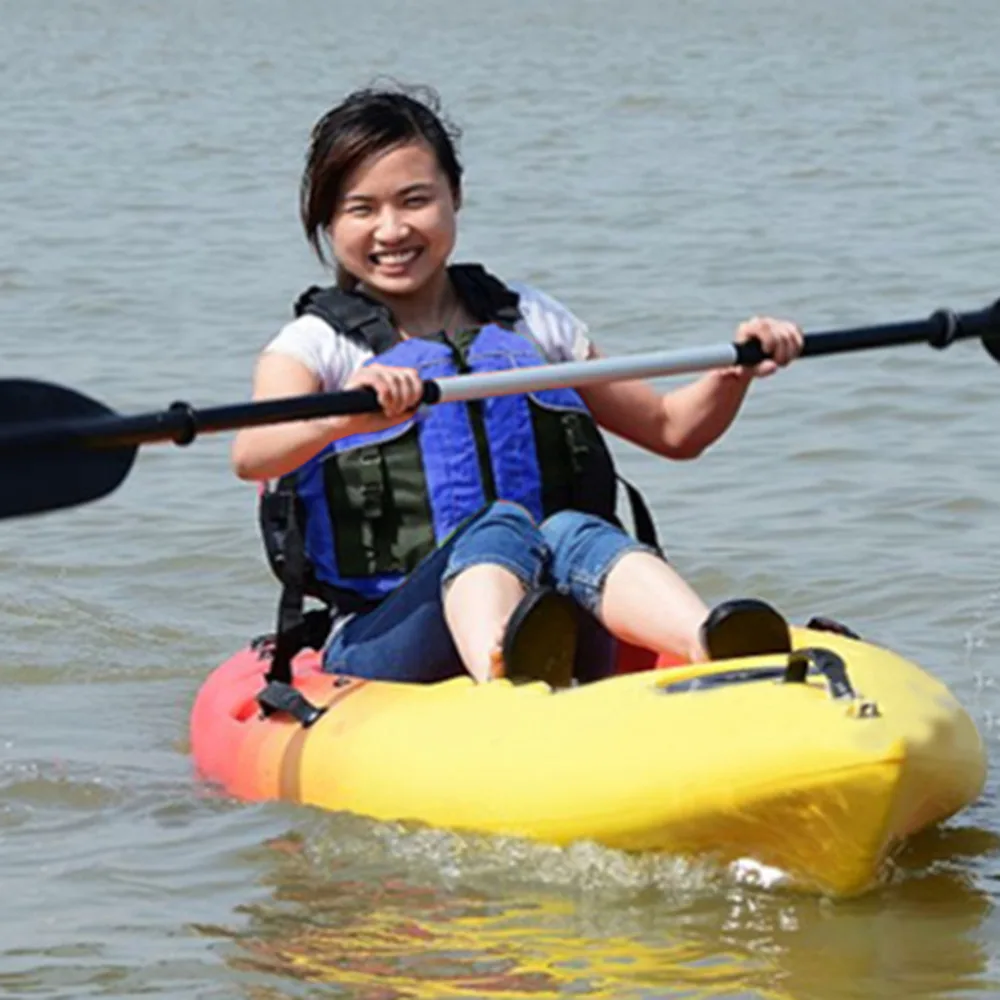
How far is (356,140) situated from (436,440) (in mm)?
506

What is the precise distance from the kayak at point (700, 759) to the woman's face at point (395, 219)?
2.37ft

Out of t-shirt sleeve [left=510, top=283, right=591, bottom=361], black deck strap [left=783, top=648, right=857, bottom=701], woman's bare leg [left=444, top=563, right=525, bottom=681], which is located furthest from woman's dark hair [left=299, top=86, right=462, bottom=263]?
black deck strap [left=783, top=648, right=857, bottom=701]

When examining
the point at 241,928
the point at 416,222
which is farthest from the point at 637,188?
the point at 241,928

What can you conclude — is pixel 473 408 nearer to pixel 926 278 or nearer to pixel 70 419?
pixel 70 419

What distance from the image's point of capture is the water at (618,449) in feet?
11.7

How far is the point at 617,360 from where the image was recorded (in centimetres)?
383

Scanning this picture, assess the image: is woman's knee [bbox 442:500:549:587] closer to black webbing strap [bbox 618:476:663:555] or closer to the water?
black webbing strap [bbox 618:476:663:555]

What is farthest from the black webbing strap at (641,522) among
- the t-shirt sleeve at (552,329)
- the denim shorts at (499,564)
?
the t-shirt sleeve at (552,329)

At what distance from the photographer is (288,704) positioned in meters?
4.11

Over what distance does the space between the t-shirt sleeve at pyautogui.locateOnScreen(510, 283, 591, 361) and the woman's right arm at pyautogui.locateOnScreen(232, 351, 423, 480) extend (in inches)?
14.2

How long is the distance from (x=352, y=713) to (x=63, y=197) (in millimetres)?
8233

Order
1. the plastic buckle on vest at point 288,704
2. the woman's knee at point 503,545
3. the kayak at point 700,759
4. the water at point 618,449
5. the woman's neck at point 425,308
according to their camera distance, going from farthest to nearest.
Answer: the woman's neck at point 425,308 → the plastic buckle on vest at point 288,704 → the woman's knee at point 503,545 → the water at point 618,449 → the kayak at point 700,759

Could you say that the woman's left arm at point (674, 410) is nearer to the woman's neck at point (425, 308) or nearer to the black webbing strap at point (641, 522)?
the black webbing strap at point (641, 522)

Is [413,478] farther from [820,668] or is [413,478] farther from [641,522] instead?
[820,668]
